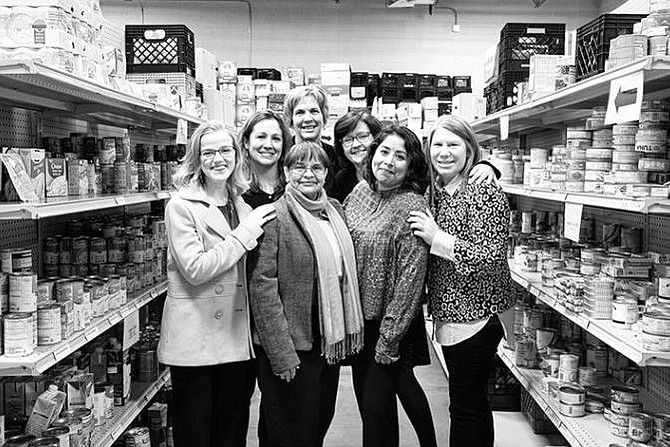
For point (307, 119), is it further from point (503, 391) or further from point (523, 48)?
point (503, 391)

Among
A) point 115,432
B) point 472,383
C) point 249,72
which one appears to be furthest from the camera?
point 249,72

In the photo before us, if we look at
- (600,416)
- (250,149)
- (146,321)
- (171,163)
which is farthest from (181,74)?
(600,416)

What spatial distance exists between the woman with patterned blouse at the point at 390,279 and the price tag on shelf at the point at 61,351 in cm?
119

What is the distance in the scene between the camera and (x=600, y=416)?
10.3 ft

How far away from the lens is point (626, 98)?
7.74 ft

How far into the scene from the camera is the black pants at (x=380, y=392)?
10.0 feet

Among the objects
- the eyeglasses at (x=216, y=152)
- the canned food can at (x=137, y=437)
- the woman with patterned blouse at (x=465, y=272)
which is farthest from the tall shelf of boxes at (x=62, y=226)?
the woman with patterned blouse at (x=465, y=272)

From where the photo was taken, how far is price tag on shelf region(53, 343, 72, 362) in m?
2.37

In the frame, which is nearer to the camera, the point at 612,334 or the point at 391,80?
the point at 612,334

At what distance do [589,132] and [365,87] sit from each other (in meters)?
4.94

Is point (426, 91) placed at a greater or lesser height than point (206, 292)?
greater

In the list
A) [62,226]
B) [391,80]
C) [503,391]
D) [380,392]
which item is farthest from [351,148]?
[391,80]

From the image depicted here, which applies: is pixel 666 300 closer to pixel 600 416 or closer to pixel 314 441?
pixel 600 416

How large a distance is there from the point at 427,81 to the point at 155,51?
3.54 meters
